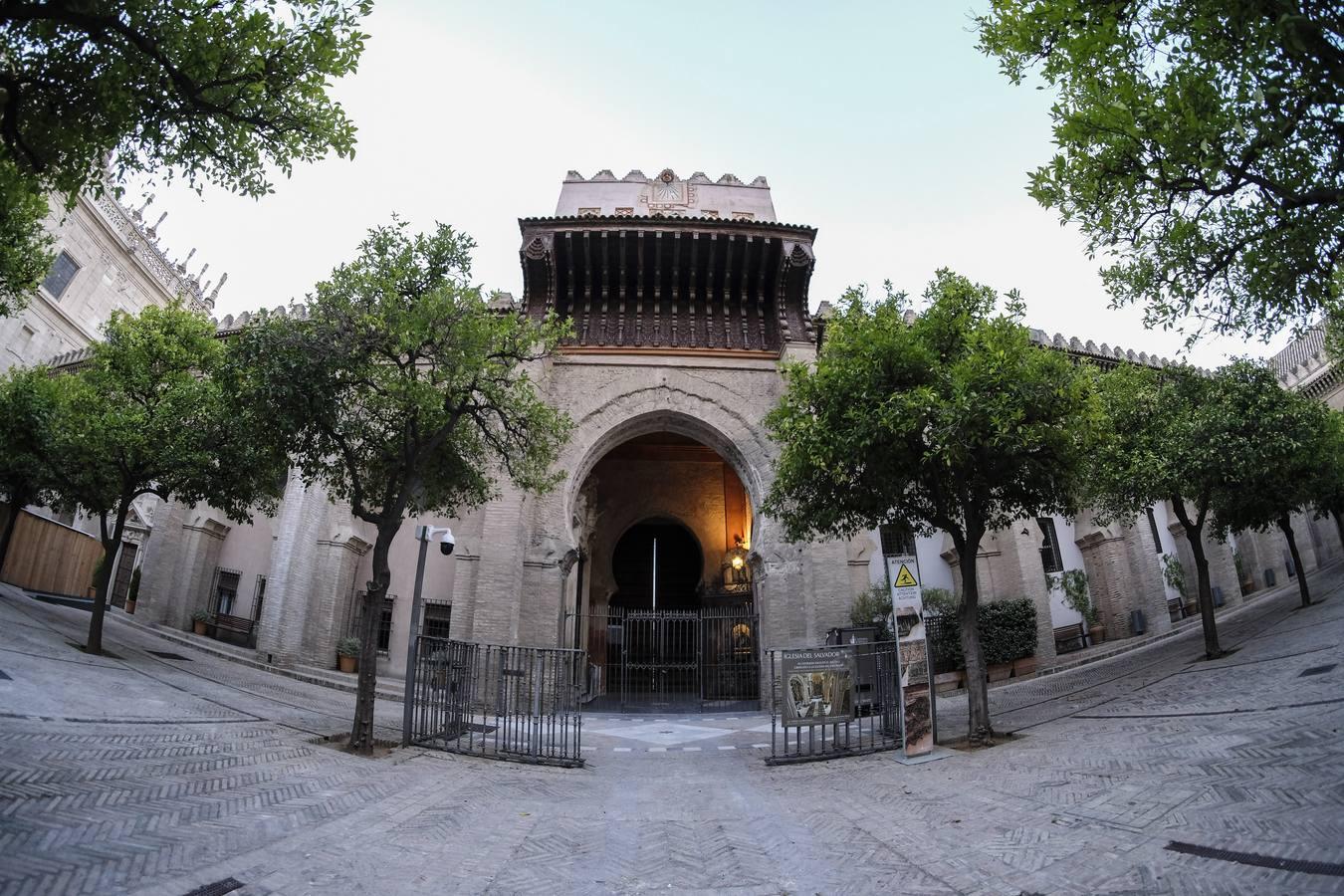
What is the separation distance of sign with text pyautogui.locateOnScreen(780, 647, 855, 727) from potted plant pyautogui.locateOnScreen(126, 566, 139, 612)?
84.2ft

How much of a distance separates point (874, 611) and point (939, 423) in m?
8.88

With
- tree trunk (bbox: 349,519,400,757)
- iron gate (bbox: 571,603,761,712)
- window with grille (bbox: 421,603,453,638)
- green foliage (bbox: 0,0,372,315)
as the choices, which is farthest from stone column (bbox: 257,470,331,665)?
green foliage (bbox: 0,0,372,315)

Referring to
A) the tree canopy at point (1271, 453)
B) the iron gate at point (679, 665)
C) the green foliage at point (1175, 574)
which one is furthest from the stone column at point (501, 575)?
the green foliage at point (1175, 574)

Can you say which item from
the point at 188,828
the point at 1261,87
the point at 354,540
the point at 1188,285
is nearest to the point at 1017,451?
the point at 1188,285

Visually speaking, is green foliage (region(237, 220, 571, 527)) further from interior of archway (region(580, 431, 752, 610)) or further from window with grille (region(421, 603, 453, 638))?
interior of archway (region(580, 431, 752, 610))

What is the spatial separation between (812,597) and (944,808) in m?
10.7

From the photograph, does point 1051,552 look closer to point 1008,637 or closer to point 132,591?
point 1008,637

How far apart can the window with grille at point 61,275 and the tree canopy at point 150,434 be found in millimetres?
16848

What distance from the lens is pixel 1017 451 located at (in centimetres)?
1075

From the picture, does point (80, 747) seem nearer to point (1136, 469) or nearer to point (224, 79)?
point (224, 79)

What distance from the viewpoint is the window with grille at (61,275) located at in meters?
27.9

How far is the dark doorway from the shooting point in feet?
88.2

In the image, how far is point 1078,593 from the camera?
70.7 feet

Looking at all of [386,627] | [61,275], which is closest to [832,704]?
[386,627]
